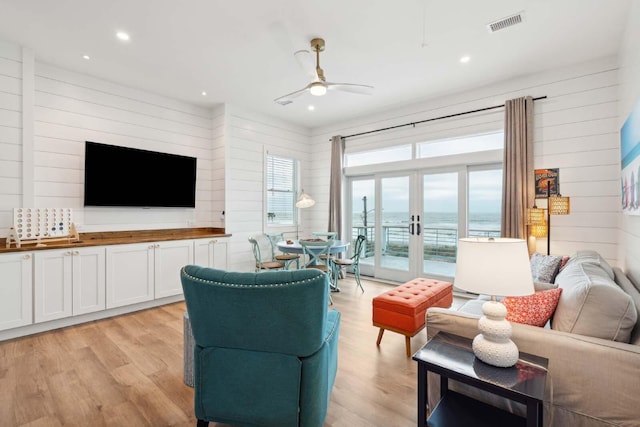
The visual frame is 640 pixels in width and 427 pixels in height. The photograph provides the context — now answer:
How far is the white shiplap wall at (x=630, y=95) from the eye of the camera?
241 cm

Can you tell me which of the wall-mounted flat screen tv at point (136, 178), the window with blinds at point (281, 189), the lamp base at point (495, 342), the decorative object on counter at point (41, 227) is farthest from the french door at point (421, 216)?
the decorative object on counter at point (41, 227)

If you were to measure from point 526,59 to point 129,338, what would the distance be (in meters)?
5.49

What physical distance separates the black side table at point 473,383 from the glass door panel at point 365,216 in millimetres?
4069

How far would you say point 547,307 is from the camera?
1.80 meters

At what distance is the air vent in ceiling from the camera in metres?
2.80

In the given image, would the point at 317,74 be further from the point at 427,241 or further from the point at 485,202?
the point at 427,241

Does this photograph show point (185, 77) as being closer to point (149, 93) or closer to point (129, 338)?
point (149, 93)

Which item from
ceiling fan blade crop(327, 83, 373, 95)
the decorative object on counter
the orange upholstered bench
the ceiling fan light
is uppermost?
ceiling fan blade crop(327, 83, 373, 95)

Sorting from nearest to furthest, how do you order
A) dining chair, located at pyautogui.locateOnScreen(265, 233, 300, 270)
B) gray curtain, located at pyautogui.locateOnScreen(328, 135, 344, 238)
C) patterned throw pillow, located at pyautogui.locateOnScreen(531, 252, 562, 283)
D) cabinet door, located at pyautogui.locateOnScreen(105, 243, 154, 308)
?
patterned throw pillow, located at pyautogui.locateOnScreen(531, 252, 562, 283), cabinet door, located at pyautogui.locateOnScreen(105, 243, 154, 308), dining chair, located at pyautogui.locateOnScreen(265, 233, 300, 270), gray curtain, located at pyautogui.locateOnScreen(328, 135, 344, 238)

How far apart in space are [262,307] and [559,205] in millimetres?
3666

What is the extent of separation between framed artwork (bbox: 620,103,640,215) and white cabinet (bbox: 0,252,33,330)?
5584 mm

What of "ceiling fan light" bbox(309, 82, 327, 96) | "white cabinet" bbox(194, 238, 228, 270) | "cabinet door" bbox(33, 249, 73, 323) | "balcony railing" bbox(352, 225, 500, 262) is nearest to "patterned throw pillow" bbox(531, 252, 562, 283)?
"balcony railing" bbox(352, 225, 500, 262)

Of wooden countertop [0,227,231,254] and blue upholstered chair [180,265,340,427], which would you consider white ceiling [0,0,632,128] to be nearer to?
wooden countertop [0,227,231,254]

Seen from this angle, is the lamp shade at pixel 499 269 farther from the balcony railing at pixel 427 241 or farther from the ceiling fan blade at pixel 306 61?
the balcony railing at pixel 427 241
